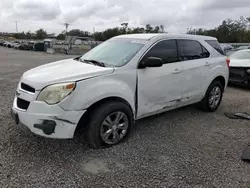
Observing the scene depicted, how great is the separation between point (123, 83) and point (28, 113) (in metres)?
1.35

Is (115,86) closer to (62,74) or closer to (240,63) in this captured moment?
(62,74)

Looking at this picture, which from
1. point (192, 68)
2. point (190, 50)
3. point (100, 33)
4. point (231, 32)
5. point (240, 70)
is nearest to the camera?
point (192, 68)

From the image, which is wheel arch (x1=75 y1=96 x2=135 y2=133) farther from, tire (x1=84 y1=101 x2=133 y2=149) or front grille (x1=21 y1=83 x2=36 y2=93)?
front grille (x1=21 y1=83 x2=36 y2=93)

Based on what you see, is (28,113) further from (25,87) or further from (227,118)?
(227,118)

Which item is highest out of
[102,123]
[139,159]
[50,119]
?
[50,119]

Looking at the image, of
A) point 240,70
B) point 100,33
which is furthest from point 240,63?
point 100,33

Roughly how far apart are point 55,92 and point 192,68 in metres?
2.66

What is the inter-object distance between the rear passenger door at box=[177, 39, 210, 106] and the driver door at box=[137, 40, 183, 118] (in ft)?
0.50

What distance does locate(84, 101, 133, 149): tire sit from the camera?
3271 millimetres

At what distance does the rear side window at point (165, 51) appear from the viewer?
4.00 meters

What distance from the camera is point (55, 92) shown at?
→ 3.04 meters

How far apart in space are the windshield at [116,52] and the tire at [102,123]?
67cm

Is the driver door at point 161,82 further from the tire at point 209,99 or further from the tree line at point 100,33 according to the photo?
the tree line at point 100,33

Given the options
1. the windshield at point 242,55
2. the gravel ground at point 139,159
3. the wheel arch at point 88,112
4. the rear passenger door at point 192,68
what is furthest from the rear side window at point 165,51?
the windshield at point 242,55
